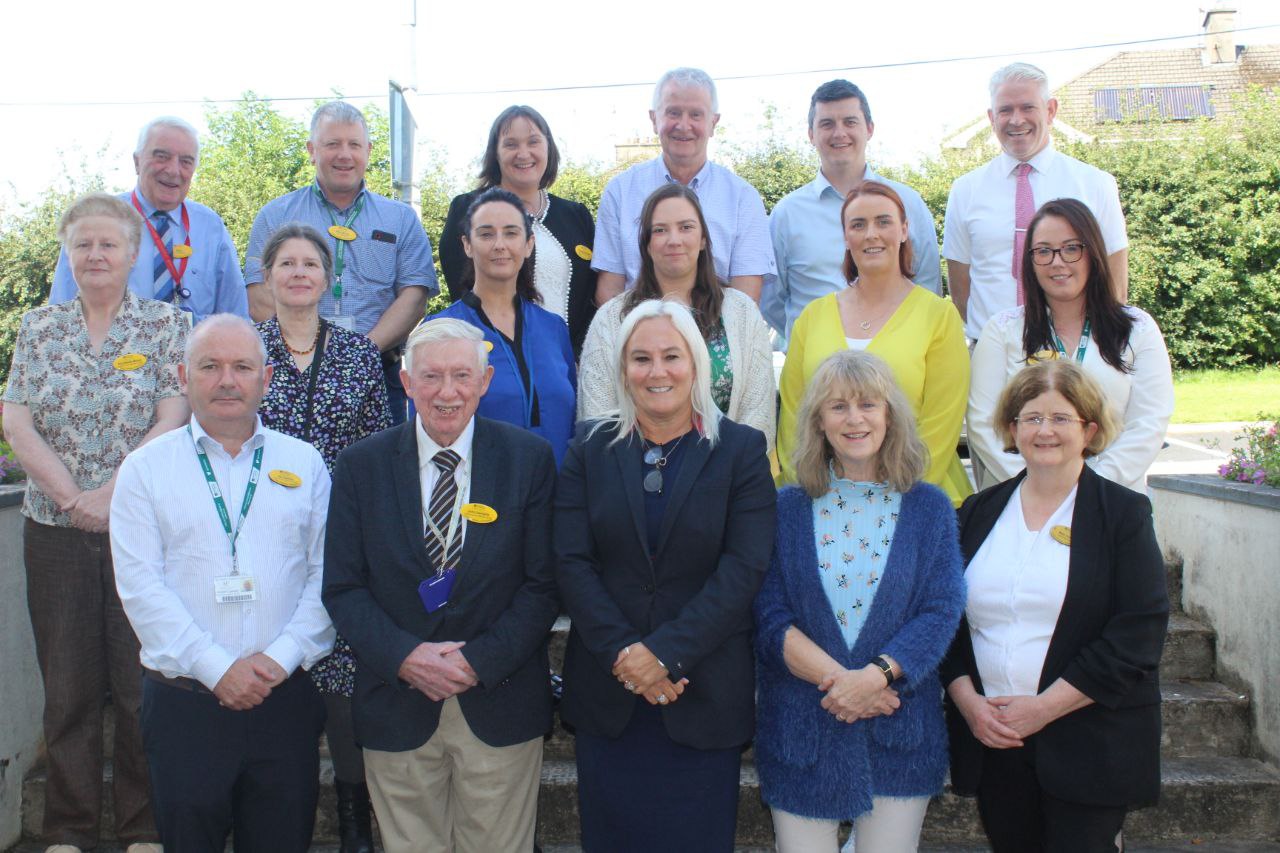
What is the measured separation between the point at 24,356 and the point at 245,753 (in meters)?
1.81

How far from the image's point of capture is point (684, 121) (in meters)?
4.80

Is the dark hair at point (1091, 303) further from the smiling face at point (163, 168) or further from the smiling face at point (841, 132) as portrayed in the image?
the smiling face at point (163, 168)

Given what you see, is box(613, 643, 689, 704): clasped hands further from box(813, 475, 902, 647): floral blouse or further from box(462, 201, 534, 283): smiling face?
box(462, 201, 534, 283): smiling face

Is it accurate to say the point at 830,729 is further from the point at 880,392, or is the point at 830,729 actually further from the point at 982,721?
the point at 880,392

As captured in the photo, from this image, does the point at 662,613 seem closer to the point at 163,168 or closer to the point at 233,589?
the point at 233,589

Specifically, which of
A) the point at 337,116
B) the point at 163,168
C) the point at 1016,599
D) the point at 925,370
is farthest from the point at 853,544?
the point at 163,168

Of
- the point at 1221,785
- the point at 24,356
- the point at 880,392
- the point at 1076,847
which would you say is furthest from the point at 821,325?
the point at 24,356

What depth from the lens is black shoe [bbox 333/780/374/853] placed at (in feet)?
12.2

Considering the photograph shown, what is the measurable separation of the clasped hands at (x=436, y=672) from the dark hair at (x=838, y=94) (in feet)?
11.2

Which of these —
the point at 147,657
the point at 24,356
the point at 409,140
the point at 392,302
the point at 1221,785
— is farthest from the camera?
the point at 409,140

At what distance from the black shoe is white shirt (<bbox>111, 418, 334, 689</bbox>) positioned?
769 millimetres

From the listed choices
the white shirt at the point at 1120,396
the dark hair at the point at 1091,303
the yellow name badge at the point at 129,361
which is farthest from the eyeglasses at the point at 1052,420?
the yellow name badge at the point at 129,361

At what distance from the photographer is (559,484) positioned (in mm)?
3121

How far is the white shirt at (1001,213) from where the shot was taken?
15.4 feet
